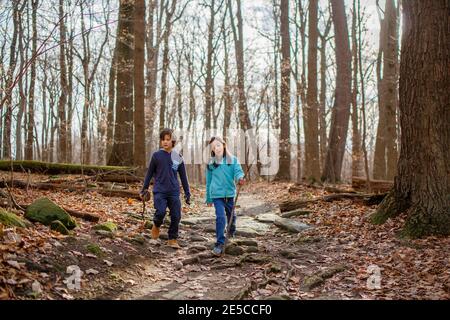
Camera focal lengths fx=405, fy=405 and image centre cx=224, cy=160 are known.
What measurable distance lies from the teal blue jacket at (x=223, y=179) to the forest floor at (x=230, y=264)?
2.87 feet

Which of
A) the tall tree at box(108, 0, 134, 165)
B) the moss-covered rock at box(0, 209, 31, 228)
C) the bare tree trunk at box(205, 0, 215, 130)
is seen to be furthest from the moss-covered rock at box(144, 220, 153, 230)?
the bare tree trunk at box(205, 0, 215, 130)

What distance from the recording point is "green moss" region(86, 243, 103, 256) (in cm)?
538

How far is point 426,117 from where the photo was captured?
6.46 metres

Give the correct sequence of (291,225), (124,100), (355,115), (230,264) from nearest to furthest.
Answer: (230,264) < (291,225) < (124,100) < (355,115)

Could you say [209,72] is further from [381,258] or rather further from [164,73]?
[381,258]

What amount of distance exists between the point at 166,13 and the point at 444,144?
2438 centimetres

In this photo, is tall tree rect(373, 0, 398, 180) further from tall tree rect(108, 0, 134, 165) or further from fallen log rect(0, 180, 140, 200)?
fallen log rect(0, 180, 140, 200)

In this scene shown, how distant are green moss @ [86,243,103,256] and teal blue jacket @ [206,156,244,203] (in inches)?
81.5

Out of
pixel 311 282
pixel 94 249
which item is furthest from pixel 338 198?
pixel 94 249

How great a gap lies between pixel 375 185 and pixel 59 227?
314 inches

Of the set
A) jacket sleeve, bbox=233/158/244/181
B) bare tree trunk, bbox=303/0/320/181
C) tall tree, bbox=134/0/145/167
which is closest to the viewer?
jacket sleeve, bbox=233/158/244/181

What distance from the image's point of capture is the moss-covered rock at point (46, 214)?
6.02 m

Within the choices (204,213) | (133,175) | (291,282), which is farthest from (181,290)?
(133,175)

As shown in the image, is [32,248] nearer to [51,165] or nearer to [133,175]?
[133,175]
